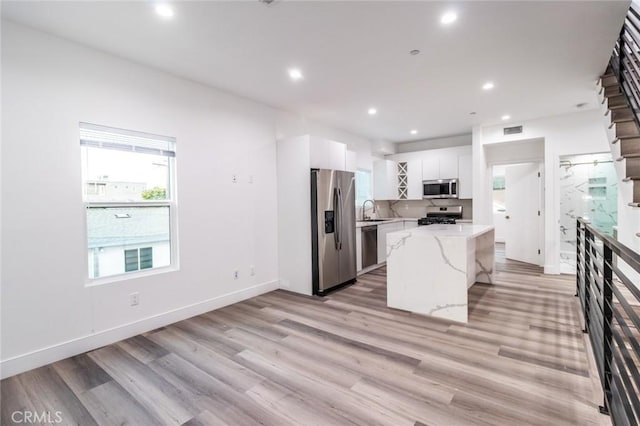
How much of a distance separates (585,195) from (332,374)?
6.32m

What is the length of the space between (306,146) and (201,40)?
1933 millimetres

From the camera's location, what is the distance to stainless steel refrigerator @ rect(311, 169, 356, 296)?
4332mm

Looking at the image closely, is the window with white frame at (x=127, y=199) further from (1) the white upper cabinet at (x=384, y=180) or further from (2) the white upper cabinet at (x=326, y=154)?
(1) the white upper cabinet at (x=384, y=180)

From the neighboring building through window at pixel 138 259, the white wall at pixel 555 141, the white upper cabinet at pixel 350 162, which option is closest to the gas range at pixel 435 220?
the white wall at pixel 555 141

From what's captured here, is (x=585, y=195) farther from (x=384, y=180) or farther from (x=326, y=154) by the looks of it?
(x=326, y=154)

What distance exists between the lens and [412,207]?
24.7ft

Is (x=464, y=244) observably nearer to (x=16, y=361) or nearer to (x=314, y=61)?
(x=314, y=61)

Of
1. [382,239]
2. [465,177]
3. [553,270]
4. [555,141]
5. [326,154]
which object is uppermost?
[555,141]

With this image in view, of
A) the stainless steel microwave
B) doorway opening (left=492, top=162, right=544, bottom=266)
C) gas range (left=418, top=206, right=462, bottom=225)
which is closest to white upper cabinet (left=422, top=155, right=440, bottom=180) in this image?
the stainless steel microwave

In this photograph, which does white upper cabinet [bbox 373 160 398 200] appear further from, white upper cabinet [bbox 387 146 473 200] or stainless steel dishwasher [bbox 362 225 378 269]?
stainless steel dishwasher [bbox 362 225 378 269]

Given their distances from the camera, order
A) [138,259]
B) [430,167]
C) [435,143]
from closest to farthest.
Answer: [138,259] → [430,167] → [435,143]

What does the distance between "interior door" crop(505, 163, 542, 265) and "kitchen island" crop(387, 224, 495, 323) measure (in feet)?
10.6

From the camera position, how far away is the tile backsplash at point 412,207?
6863 mm

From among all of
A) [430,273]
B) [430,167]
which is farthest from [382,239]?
[430,273]
